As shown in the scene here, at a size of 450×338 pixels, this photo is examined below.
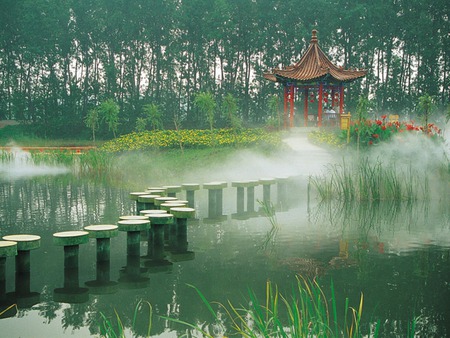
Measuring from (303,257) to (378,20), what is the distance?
2717 centimetres

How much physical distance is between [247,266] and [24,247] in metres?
2.31

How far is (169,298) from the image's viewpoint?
5.11m

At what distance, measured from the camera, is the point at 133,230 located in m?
6.25

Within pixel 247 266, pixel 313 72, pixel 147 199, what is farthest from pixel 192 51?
pixel 247 266

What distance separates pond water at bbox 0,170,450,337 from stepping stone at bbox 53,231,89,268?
20cm

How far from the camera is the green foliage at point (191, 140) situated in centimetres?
1830

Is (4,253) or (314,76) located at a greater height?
(314,76)

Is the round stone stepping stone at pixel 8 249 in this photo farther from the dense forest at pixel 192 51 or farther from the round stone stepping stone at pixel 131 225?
the dense forest at pixel 192 51

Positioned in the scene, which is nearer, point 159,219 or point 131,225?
point 131,225

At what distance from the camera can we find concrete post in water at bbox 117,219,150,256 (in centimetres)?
621

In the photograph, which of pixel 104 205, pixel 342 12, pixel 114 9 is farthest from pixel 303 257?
pixel 114 9

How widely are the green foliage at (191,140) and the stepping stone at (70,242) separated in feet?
39.4

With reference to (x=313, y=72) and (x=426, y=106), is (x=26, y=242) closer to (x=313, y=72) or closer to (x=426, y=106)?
(x=426, y=106)

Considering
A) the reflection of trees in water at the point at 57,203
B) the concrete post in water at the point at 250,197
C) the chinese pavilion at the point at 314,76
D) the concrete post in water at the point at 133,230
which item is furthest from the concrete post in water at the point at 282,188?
the chinese pavilion at the point at 314,76
